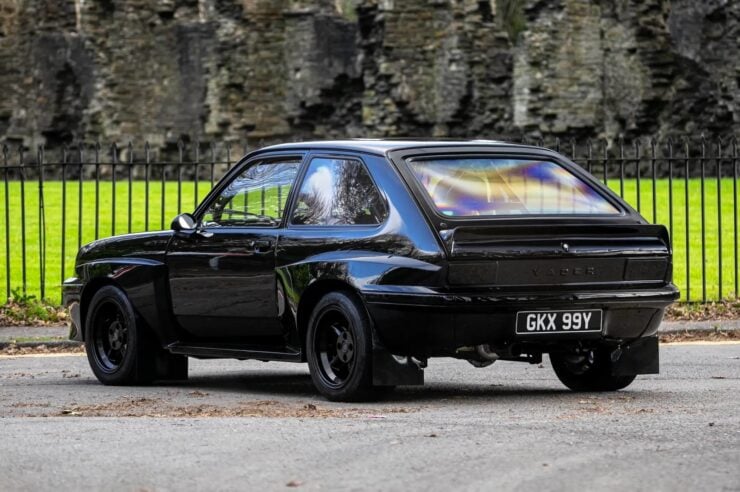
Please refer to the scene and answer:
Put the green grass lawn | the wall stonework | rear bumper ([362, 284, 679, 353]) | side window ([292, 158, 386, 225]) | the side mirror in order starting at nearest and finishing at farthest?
1. rear bumper ([362, 284, 679, 353])
2. side window ([292, 158, 386, 225])
3. the side mirror
4. the green grass lawn
5. the wall stonework

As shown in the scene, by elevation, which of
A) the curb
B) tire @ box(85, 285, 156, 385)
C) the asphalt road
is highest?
tire @ box(85, 285, 156, 385)

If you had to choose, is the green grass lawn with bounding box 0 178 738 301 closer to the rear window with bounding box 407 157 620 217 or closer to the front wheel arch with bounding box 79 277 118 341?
the front wheel arch with bounding box 79 277 118 341

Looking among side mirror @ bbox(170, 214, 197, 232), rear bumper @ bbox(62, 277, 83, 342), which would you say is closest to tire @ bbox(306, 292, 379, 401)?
side mirror @ bbox(170, 214, 197, 232)

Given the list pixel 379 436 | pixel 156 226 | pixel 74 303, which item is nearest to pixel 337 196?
pixel 379 436

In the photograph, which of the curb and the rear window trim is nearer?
the rear window trim

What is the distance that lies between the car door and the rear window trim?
0.94 m

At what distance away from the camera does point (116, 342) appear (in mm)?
11602

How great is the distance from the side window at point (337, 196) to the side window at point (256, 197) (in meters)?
0.17

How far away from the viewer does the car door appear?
10.4 m

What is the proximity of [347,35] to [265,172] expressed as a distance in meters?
42.4

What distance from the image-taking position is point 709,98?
43.2m

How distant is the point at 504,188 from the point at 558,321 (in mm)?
953

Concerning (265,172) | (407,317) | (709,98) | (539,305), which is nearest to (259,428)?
(407,317)

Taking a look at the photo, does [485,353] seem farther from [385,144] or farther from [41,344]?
[41,344]
